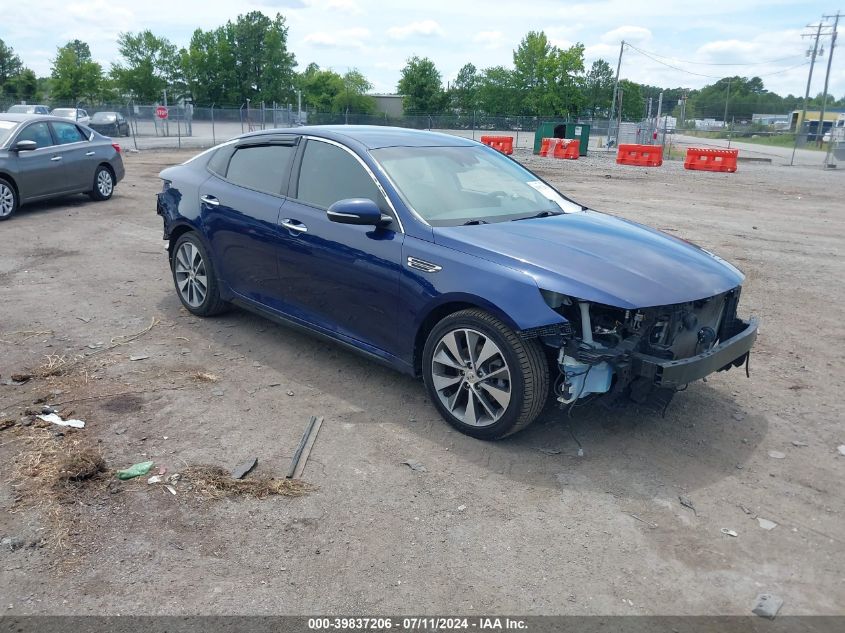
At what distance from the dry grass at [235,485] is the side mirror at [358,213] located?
5.45 ft

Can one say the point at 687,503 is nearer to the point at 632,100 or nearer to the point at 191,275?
the point at 191,275

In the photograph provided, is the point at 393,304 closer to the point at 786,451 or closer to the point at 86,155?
the point at 786,451

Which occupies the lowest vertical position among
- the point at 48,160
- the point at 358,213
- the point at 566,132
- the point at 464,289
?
the point at 464,289

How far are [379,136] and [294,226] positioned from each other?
0.95 meters

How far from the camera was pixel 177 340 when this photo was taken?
5926 mm

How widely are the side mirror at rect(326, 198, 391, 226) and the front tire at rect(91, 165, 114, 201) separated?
404 inches

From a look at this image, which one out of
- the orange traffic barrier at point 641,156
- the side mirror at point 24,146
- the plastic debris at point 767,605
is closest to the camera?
the plastic debris at point 767,605

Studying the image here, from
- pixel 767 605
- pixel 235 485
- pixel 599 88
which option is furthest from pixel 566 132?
pixel 599 88

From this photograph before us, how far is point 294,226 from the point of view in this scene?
5.12 m

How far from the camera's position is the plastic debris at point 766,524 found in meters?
3.46

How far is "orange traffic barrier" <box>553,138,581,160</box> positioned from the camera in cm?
3106

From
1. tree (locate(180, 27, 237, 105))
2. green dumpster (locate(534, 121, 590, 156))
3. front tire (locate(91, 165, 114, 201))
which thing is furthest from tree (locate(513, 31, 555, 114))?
front tire (locate(91, 165, 114, 201))

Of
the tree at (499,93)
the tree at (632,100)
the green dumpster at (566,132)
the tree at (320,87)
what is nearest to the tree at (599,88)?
the tree at (632,100)

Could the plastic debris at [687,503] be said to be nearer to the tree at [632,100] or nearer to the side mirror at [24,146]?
the side mirror at [24,146]
